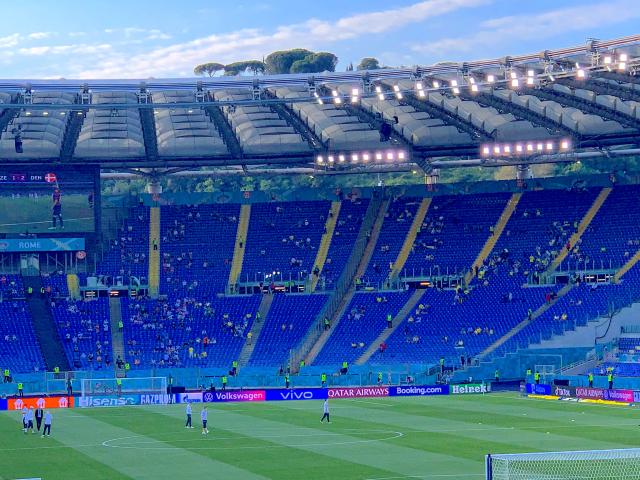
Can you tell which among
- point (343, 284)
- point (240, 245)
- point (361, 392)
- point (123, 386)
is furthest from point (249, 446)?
point (240, 245)

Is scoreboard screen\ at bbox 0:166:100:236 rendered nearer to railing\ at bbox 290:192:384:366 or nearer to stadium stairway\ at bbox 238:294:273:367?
stadium stairway\ at bbox 238:294:273:367

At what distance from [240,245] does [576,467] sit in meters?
52.9

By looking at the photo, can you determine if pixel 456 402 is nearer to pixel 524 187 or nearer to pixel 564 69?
pixel 564 69

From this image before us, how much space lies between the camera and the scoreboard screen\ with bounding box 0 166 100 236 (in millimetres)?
80438

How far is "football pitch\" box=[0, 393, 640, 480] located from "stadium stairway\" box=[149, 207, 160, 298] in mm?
19466

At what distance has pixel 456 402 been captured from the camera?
2581 inches

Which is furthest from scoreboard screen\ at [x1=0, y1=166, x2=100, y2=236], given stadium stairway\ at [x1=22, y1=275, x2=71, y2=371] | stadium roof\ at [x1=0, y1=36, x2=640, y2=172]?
stadium stairway\ at [x1=22, y1=275, x2=71, y2=371]

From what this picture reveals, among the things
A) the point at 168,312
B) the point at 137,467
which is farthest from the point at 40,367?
the point at 137,467

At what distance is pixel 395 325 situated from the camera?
79750 mm

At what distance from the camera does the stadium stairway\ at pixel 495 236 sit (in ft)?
273

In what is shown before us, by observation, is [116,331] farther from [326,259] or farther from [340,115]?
[340,115]

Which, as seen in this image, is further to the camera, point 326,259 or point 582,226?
point 326,259

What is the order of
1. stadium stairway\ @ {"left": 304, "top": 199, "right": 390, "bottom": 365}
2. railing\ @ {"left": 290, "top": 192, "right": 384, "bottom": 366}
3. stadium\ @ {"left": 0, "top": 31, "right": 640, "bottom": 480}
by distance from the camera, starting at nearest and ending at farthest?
stadium\ @ {"left": 0, "top": 31, "right": 640, "bottom": 480}
stadium stairway\ @ {"left": 304, "top": 199, "right": 390, "bottom": 365}
railing\ @ {"left": 290, "top": 192, "right": 384, "bottom": 366}

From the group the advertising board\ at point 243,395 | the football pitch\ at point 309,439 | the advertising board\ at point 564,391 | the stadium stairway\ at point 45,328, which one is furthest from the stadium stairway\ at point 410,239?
the stadium stairway\ at point 45,328
